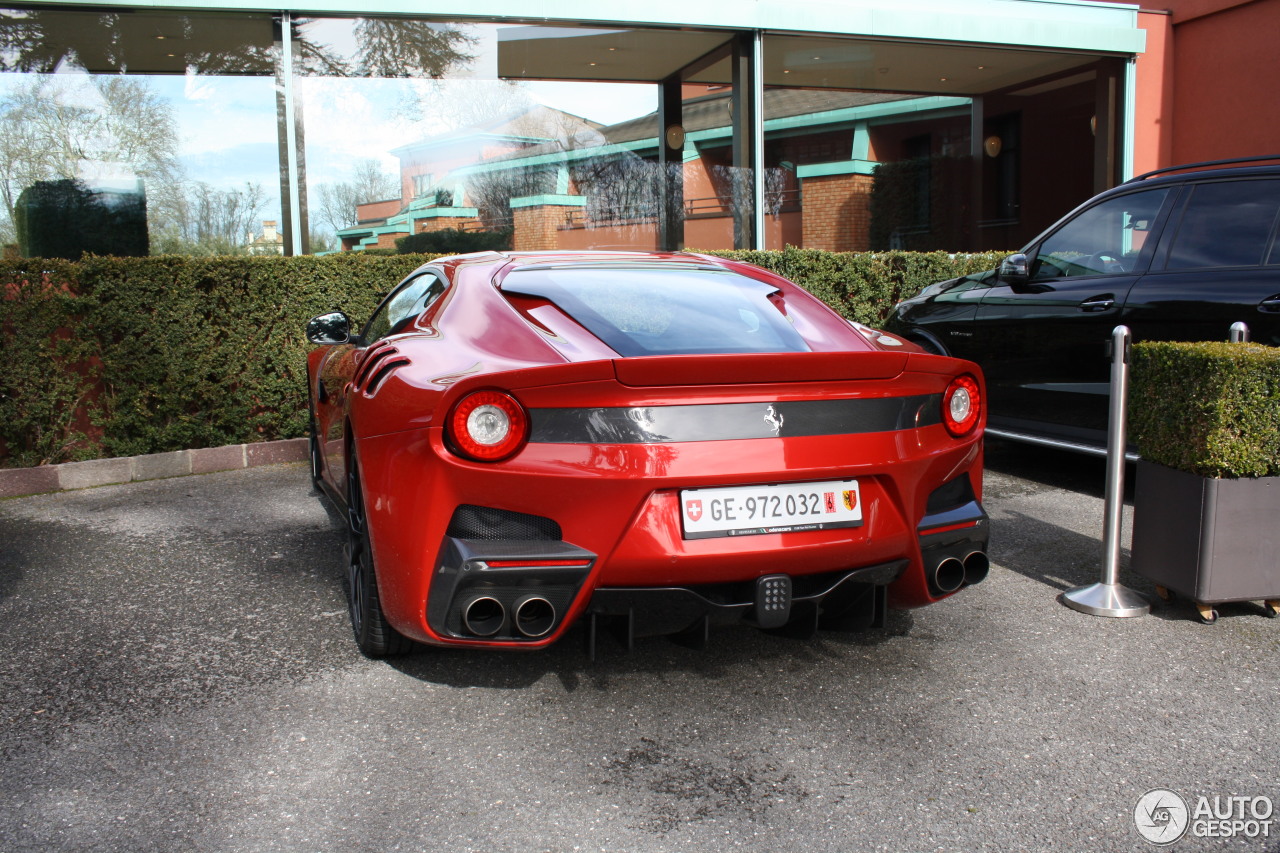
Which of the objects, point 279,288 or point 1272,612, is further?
point 279,288

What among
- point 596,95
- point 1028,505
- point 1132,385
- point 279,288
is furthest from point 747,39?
point 1132,385

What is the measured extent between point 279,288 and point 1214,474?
6.39 m

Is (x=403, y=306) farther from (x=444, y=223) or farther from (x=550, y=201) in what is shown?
(x=550, y=201)

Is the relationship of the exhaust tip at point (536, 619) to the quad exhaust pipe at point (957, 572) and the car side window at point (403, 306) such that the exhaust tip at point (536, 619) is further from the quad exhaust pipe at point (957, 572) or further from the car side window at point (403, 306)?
the car side window at point (403, 306)

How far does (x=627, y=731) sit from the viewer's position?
116 inches

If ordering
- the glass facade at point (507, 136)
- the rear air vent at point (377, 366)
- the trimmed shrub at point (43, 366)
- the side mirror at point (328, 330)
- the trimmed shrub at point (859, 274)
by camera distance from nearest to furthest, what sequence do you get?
the rear air vent at point (377, 366) → the side mirror at point (328, 330) → the trimmed shrub at point (43, 366) → the trimmed shrub at point (859, 274) → the glass facade at point (507, 136)

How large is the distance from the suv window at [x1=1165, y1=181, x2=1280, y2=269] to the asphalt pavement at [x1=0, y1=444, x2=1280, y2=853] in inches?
78.9

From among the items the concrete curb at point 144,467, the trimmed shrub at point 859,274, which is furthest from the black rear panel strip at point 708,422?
the trimmed shrub at point 859,274

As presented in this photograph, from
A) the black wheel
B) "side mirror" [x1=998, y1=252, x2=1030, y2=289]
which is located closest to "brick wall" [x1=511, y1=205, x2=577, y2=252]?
"side mirror" [x1=998, y1=252, x2=1030, y2=289]

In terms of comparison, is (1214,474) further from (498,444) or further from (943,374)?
(498,444)

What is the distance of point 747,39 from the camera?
11367 millimetres

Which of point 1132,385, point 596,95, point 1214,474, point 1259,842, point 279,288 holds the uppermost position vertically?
point 596,95

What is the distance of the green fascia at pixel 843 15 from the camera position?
32.7ft

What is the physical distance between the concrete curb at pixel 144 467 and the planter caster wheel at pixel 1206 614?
6.17 metres
